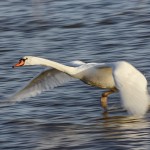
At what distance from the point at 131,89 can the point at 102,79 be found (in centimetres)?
138

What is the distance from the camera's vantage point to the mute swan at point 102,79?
9398mm

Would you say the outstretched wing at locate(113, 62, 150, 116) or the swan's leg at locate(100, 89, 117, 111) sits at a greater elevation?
the outstretched wing at locate(113, 62, 150, 116)

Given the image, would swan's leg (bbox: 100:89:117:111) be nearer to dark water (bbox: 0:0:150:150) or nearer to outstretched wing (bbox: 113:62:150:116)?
dark water (bbox: 0:0:150:150)

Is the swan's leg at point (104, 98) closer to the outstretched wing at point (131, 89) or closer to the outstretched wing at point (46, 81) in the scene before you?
the outstretched wing at point (46, 81)

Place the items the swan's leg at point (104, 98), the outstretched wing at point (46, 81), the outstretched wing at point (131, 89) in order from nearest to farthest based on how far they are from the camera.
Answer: the outstretched wing at point (131, 89) → the swan's leg at point (104, 98) → the outstretched wing at point (46, 81)

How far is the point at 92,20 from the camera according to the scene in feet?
54.7

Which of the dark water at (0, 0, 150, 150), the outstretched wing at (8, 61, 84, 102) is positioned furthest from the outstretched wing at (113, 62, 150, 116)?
the outstretched wing at (8, 61, 84, 102)

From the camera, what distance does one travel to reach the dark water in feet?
32.9

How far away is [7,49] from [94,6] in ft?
11.0

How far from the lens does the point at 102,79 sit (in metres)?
11.0

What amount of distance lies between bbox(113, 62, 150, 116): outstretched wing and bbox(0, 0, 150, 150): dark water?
485 mm

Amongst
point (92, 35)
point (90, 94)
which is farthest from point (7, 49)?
point (90, 94)

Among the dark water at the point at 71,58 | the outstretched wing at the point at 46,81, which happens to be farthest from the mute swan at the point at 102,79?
the dark water at the point at 71,58

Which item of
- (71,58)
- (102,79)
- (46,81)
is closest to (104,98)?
(102,79)
